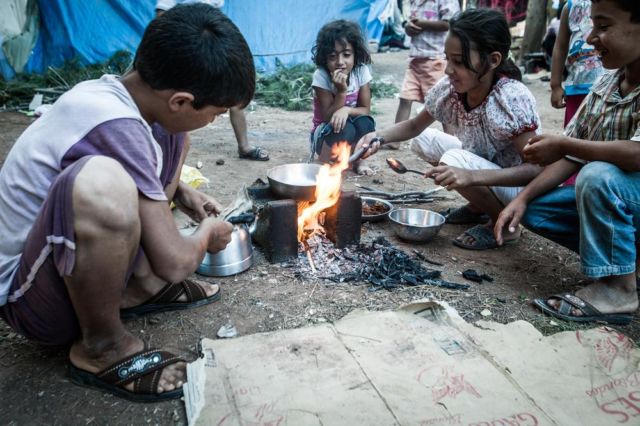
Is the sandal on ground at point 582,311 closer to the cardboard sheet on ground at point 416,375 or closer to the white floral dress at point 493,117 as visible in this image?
the cardboard sheet on ground at point 416,375

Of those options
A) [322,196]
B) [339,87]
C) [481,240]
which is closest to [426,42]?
[339,87]

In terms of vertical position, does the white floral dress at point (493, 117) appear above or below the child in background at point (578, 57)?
below

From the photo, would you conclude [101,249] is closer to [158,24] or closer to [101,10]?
[158,24]

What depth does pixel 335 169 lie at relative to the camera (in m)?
3.31

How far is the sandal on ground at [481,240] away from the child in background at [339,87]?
1.75 meters

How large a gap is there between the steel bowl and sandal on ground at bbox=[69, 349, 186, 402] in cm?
186

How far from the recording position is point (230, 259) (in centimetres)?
278

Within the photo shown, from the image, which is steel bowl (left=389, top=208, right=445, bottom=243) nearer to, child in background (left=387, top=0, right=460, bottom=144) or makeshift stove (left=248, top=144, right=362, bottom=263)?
makeshift stove (left=248, top=144, right=362, bottom=263)

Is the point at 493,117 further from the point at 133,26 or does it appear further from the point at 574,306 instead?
the point at 133,26

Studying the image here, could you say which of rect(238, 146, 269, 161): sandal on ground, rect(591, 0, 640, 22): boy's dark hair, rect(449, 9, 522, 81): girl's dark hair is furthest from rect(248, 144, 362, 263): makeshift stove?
rect(238, 146, 269, 161): sandal on ground

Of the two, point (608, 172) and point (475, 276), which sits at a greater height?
point (608, 172)

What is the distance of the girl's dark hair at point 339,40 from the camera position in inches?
176

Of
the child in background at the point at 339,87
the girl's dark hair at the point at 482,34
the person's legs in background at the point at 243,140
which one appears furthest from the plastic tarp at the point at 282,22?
the girl's dark hair at the point at 482,34

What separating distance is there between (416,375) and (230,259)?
1.32 metres
